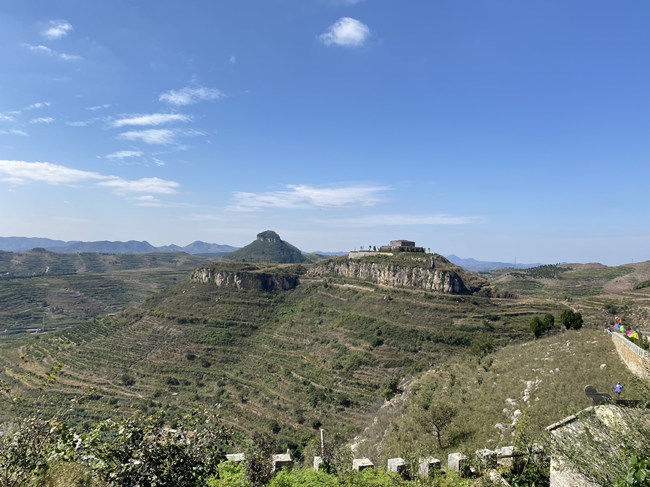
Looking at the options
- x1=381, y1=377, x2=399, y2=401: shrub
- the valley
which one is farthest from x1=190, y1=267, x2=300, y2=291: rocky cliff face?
x1=381, y1=377, x2=399, y2=401: shrub

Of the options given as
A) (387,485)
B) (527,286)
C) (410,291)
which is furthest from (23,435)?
(527,286)

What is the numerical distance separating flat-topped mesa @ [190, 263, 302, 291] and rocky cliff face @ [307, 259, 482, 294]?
14055mm

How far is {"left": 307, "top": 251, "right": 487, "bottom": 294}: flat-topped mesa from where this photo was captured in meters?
78.6

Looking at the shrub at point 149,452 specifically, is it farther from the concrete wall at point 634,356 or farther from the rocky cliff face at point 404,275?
the rocky cliff face at point 404,275

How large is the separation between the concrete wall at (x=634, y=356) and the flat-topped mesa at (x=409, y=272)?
58.9 metres

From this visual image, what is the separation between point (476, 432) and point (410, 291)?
2478 inches

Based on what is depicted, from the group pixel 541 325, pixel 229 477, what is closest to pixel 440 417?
pixel 229 477

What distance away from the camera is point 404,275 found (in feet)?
281

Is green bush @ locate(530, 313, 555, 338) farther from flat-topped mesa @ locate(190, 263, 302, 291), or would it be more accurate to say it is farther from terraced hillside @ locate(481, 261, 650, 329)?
flat-topped mesa @ locate(190, 263, 302, 291)

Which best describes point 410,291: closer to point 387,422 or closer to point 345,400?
point 345,400

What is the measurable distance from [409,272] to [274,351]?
4322cm

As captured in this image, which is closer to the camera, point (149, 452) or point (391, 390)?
point (149, 452)

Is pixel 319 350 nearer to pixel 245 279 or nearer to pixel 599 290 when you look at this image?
pixel 245 279

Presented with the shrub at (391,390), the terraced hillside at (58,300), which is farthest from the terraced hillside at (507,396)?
the terraced hillside at (58,300)
